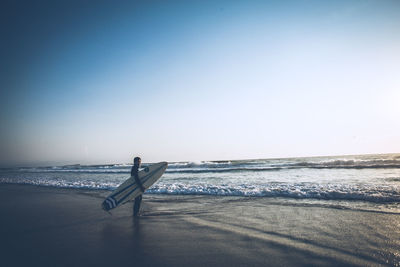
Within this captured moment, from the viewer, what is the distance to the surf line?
3.13 metres

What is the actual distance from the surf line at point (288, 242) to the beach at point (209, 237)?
0.05ft

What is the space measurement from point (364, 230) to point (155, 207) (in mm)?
6204

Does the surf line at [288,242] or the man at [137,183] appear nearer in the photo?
the surf line at [288,242]

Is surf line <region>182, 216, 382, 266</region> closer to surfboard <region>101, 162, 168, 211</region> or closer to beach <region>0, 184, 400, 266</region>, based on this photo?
beach <region>0, 184, 400, 266</region>

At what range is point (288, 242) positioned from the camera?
3777mm

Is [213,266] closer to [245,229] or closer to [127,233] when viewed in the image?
[245,229]

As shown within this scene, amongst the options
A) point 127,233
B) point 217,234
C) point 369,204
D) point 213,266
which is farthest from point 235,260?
point 369,204

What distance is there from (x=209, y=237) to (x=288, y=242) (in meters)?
1.63

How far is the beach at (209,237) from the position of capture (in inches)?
128

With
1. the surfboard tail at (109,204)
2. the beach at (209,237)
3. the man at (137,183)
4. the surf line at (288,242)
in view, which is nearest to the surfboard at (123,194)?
the surfboard tail at (109,204)

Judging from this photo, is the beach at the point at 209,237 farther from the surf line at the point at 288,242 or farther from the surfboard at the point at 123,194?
the surfboard at the point at 123,194

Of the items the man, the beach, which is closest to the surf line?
the beach

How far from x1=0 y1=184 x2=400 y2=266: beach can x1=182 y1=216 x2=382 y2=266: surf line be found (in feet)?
0.05

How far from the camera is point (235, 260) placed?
317cm
